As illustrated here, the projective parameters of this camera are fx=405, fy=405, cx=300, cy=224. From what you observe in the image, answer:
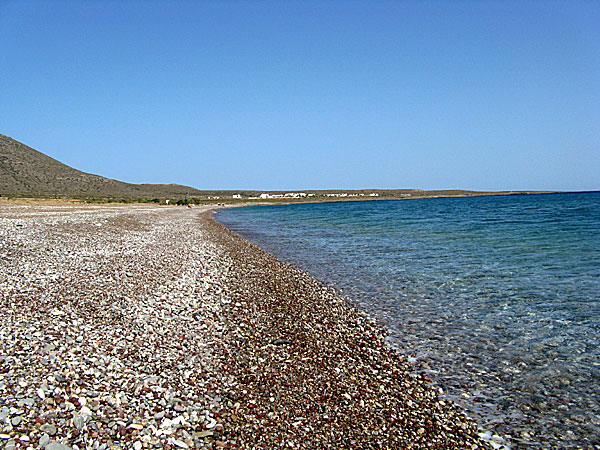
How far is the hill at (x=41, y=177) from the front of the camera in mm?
107812

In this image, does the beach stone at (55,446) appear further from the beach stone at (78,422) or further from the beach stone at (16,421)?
the beach stone at (16,421)

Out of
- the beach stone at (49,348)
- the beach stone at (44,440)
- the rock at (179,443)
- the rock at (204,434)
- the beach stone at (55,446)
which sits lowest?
the rock at (204,434)

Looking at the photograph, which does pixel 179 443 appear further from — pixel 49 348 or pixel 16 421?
pixel 49 348

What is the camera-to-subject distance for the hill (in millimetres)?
107812

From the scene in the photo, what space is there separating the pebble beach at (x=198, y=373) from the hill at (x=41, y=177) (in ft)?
341

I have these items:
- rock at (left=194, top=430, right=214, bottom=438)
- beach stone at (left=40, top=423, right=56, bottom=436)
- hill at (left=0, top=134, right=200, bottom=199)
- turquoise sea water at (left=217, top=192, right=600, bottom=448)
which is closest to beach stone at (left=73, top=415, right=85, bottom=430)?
beach stone at (left=40, top=423, right=56, bottom=436)

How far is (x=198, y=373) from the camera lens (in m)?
6.84

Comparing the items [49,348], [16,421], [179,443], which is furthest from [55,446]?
[49,348]

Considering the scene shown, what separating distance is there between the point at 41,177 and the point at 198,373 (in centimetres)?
13678

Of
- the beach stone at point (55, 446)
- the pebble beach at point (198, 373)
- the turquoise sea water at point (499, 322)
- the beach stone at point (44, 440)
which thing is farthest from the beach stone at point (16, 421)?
the turquoise sea water at point (499, 322)

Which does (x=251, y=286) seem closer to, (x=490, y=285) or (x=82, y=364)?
(x=82, y=364)

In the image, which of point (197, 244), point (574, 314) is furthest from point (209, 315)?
point (197, 244)

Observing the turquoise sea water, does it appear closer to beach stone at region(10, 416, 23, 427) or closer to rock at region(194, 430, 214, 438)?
rock at region(194, 430, 214, 438)

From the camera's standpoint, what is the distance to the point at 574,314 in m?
11.0
